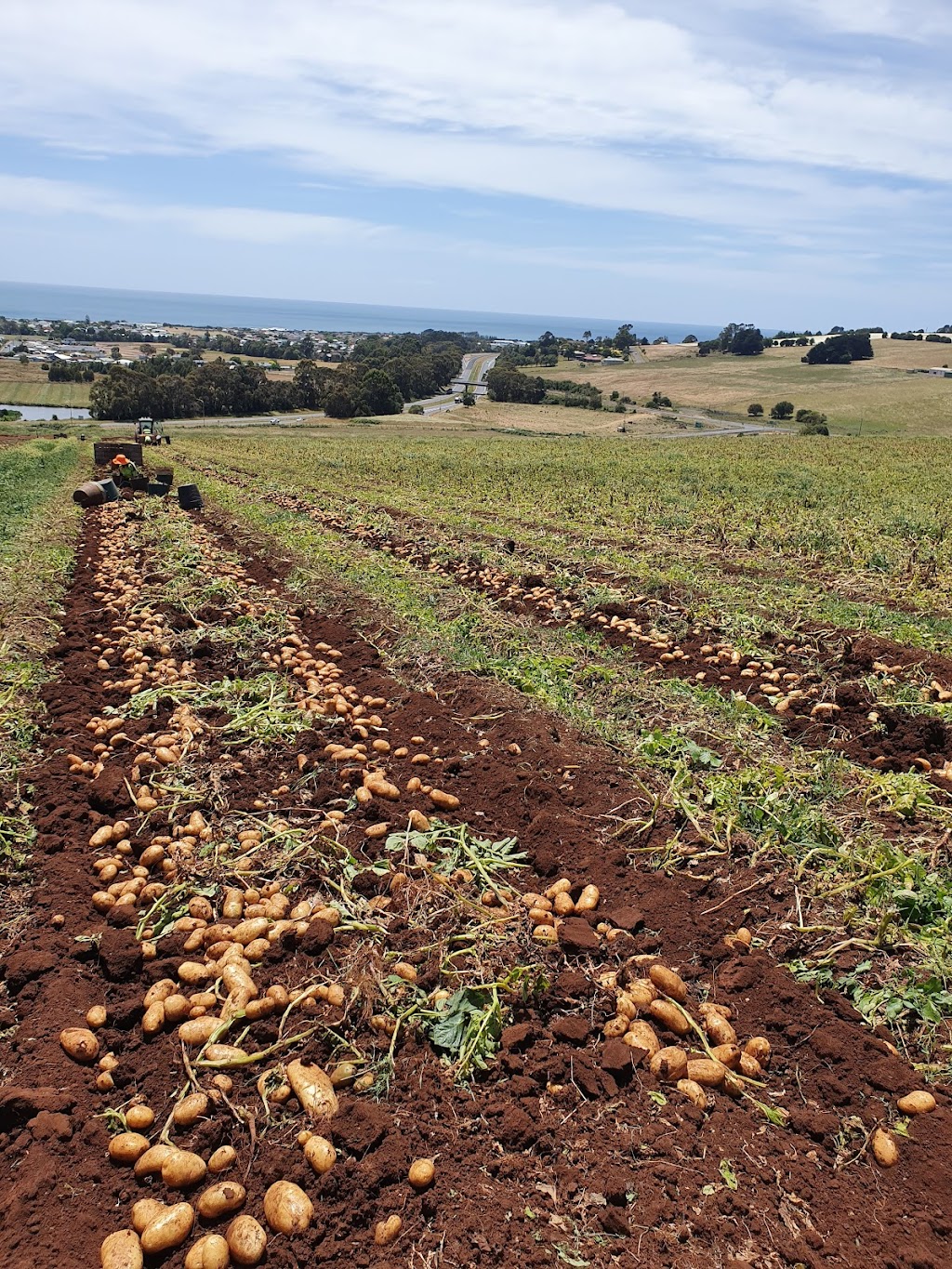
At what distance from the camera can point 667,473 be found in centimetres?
2556

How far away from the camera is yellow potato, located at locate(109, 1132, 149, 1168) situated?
2.75m

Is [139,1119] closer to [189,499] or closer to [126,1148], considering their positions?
[126,1148]

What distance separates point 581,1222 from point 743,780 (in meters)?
3.09

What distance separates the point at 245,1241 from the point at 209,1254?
12 cm

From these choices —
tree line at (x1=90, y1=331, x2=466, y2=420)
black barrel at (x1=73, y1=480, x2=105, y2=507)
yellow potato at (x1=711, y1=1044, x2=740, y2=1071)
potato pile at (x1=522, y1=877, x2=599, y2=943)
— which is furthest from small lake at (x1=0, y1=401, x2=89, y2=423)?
yellow potato at (x1=711, y1=1044, x2=740, y2=1071)

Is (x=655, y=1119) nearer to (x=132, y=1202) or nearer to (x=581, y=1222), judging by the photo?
(x=581, y=1222)

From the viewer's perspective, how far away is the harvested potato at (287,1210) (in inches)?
99.4

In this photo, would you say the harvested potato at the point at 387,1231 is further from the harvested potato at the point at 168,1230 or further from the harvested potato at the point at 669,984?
the harvested potato at the point at 669,984

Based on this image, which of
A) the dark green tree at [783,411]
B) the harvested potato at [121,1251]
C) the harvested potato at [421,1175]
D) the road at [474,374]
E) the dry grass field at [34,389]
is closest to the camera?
the harvested potato at [121,1251]

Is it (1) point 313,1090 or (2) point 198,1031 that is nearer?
(1) point 313,1090

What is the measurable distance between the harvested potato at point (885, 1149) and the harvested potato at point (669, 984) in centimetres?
88

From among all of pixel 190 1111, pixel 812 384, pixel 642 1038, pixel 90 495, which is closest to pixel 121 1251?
pixel 190 1111

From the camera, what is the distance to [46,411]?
79.3 meters

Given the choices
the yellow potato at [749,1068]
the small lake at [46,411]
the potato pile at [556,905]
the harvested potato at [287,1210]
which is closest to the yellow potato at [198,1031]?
the harvested potato at [287,1210]
